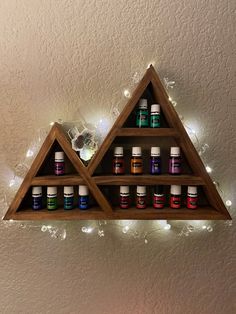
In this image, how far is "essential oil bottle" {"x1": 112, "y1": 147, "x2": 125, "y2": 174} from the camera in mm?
845

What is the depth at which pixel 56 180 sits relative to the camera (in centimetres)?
83

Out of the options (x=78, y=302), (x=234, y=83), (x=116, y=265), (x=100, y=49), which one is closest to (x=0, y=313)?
(x=78, y=302)

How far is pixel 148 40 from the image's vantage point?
892 millimetres

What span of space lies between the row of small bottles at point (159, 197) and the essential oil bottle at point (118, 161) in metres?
0.05

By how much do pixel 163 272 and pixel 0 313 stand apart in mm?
591

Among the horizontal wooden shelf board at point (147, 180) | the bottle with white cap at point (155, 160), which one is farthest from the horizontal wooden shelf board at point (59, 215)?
the bottle with white cap at point (155, 160)

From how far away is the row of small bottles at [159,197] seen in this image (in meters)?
0.85

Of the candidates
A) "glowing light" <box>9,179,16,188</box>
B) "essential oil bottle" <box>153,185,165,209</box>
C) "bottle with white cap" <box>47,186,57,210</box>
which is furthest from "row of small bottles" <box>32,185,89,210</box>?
"essential oil bottle" <box>153,185,165,209</box>

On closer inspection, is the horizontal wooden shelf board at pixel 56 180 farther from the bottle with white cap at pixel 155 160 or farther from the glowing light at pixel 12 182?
the bottle with white cap at pixel 155 160

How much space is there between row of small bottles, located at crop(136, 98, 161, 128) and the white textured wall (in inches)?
3.3

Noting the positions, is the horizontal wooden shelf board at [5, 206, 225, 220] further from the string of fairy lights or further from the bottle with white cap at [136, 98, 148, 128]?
the bottle with white cap at [136, 98, 148, 128]

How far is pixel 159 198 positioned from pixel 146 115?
0.27 meters

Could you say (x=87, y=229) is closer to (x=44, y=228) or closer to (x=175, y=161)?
(x=44, y=228)

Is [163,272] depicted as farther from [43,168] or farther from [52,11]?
[52,11]
